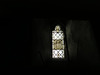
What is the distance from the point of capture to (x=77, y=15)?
3.22 meters

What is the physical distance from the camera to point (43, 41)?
4.11 metres

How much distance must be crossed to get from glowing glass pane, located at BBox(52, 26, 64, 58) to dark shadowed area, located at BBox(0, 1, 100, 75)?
264mm

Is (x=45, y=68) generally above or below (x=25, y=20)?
below

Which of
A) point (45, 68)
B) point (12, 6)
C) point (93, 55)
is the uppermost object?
point (12, 6)

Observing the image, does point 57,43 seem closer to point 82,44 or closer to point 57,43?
point 57,43

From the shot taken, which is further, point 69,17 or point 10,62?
point 10,62

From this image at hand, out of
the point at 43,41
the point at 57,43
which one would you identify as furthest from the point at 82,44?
the point at 43,41

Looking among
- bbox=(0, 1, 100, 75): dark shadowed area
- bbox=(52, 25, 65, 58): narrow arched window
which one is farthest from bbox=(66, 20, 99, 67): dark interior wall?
bbox=(52, 25, 65, 58): narrow arched window

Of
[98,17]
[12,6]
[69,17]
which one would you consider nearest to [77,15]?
[69,17]

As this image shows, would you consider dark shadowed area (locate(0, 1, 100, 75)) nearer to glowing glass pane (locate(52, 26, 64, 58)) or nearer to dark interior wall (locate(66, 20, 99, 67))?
dark interior wall (locate(66, 20, 99, 67))

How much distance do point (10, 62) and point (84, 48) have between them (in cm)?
173

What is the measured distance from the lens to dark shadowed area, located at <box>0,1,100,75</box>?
10.3 feet

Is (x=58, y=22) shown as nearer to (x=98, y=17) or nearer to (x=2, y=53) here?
(x=98, y=17)

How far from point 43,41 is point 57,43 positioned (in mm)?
592
